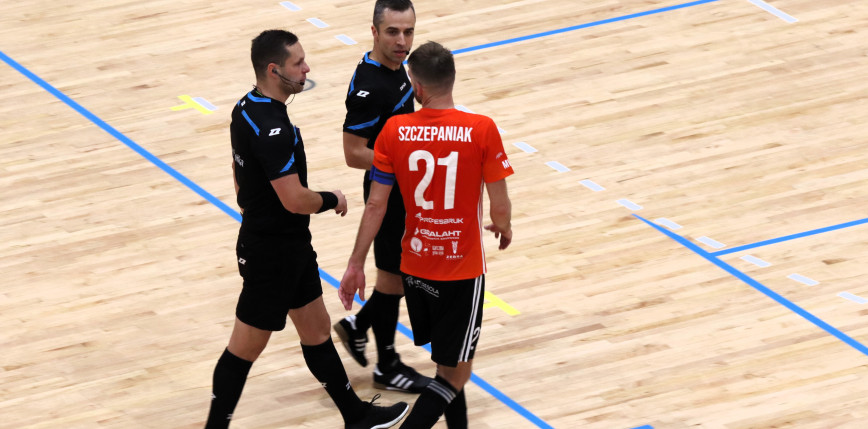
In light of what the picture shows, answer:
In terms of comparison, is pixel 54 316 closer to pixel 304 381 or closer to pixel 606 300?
pixel 304 381

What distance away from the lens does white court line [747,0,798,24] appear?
11.5 metres

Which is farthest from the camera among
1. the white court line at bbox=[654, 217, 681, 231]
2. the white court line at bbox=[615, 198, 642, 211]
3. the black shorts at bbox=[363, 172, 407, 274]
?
the white court line at bbox=[615, 198, 642, 211]

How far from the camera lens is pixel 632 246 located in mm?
8289

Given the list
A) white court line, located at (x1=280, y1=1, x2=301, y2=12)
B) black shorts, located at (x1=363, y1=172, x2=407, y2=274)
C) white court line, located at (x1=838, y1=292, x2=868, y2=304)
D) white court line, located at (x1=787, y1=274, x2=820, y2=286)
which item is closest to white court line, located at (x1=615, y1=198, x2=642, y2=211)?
white court line, located at (x1=787, y1=274, x2=820, y2=286)

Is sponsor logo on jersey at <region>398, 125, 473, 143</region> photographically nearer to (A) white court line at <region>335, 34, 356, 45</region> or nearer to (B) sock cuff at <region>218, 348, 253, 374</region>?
(B) sock cuff at <region>218, 348, 253, 374</region>

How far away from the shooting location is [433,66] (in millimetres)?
5715

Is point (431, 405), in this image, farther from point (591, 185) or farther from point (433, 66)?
point (591, 185)

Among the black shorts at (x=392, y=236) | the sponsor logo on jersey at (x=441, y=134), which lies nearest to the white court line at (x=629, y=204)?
the black shorts at (x=392, y=236)

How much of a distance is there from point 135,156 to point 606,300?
351 cm

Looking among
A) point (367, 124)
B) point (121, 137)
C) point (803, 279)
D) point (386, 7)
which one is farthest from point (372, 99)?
point (121, 137)

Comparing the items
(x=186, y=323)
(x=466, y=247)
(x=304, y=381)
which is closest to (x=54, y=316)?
(x=186, y=323)

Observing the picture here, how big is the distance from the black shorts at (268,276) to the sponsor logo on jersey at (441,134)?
75 cm

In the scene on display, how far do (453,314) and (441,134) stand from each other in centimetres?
77

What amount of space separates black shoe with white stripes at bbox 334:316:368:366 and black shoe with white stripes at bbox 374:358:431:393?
0.15 meters
